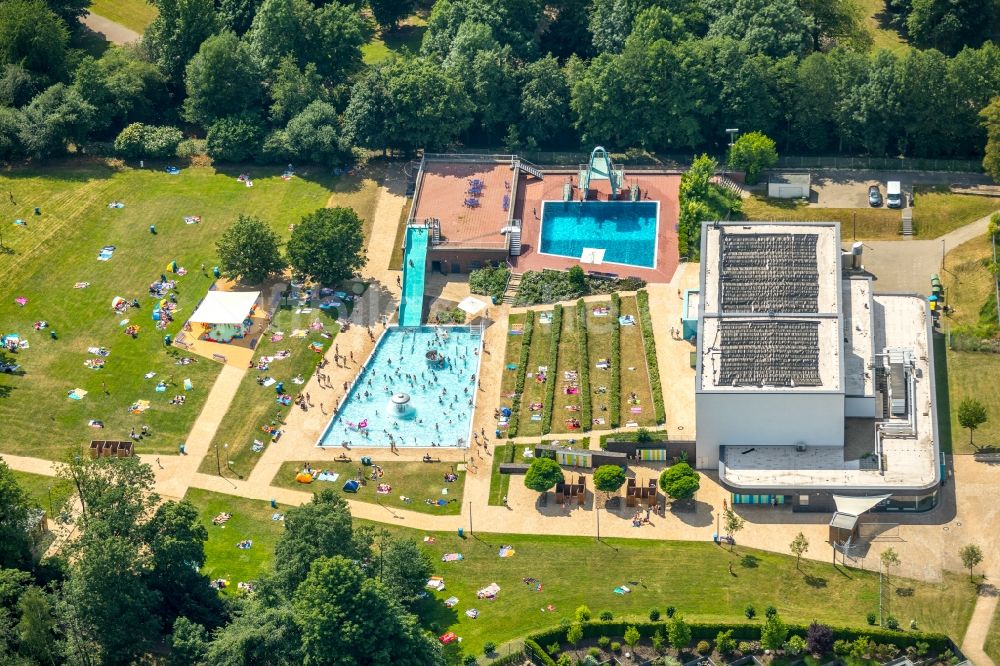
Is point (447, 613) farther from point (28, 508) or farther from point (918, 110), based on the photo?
point (918, 110)

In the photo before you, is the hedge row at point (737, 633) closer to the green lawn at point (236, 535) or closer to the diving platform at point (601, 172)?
the green lawn at point (236, 535)

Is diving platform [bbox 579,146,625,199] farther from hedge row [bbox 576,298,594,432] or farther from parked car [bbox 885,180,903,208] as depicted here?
parked car [bbox 885,180,903,208]

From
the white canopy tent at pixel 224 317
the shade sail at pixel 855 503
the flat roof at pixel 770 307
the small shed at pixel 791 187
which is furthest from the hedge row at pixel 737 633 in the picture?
the small shed at pixel 791 187

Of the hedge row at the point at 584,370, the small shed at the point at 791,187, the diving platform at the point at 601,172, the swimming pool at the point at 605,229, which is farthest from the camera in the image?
the diving platform at the point at 601,172

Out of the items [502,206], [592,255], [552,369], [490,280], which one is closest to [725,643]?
[552,369]

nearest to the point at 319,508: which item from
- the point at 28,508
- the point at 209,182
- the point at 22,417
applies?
the point at 28,508
